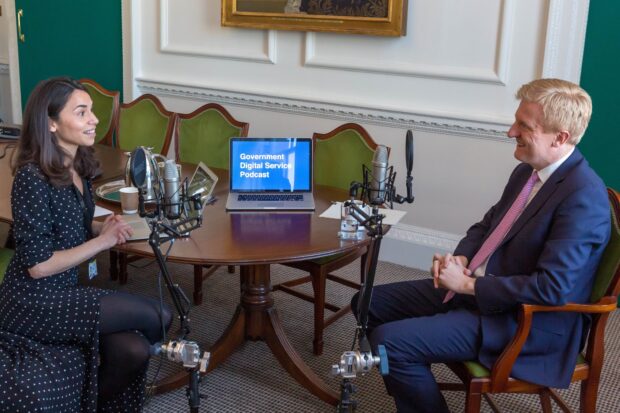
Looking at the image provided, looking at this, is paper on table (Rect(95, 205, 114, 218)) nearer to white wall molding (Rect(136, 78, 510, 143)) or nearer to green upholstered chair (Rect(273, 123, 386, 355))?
green upholstered chair (Rect(273, 123, 386, 355))

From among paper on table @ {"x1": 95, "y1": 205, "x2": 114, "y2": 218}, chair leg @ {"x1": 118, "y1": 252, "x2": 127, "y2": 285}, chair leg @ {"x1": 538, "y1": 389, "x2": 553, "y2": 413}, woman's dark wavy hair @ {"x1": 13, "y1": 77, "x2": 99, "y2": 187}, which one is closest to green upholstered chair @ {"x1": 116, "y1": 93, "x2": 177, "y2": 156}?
chair leg @ {"x1": 118, "y1": 252, "x2": 127, "y2": 285}

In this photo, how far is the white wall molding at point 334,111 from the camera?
3.61 metres

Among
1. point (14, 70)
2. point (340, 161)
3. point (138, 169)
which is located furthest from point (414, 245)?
point (14, 70)

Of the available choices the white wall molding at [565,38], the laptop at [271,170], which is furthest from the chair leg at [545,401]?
the white wall molding at [565,38]

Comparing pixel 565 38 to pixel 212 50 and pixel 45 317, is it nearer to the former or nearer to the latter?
pixel 212 50

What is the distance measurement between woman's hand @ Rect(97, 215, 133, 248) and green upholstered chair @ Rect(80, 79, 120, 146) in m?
2.12

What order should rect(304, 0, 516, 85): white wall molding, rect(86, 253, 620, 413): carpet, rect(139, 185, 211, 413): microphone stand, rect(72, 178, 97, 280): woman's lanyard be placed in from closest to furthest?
1. rect(139, 185, 211, 413): microphone stand
2. rect(72, 178, 97, 280): woman's lanyard
3. rect(86, 253, 620, 413): carpet
4. rect(304, 0, 516, 85): white wall molding

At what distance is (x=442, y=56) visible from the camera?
363 centimetres

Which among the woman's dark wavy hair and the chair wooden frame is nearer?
the woman's dark wavy hair

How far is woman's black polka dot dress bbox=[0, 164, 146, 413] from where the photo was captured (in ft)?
6.43

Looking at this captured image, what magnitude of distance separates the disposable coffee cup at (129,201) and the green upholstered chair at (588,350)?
1.23 m

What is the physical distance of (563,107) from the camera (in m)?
1.94

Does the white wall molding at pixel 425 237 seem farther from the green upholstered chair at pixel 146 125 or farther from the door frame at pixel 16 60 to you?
the door frame at pixel 16 60

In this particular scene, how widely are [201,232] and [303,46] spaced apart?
2.10 meters
